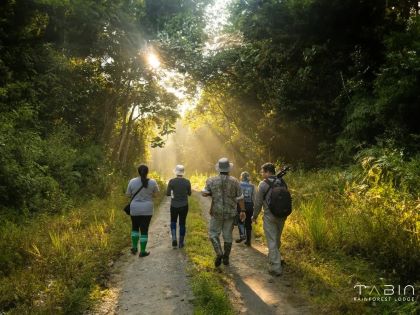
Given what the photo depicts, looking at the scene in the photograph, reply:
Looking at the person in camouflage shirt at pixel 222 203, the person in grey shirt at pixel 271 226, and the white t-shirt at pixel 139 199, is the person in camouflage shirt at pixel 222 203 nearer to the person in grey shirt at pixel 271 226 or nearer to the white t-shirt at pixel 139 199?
the person in grey shirt at pixel 271 226

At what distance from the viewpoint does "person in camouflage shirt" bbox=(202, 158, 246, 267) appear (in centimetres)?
861

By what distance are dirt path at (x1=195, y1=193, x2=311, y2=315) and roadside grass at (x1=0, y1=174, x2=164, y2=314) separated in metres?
2.60

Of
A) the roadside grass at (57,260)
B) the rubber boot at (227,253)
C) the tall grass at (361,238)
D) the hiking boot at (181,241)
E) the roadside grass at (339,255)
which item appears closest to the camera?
the roadside grass at (339,255)

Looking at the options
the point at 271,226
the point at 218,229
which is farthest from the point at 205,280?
the point at 271,226

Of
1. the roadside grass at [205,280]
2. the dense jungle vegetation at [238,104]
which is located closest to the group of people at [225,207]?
the roadside grass at [205,280]

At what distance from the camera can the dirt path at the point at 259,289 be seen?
6.59 metres

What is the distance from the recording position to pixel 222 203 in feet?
28.3

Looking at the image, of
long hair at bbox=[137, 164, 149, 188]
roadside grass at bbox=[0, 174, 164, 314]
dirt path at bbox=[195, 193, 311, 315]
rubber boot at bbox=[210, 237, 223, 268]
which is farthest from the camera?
long hair at bbox=[137, 164, 149, 188]

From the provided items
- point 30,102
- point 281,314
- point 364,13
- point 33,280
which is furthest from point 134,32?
point 281,314

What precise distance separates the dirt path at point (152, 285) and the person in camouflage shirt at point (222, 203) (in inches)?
41.9

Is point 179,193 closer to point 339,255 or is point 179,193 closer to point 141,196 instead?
point 141,196

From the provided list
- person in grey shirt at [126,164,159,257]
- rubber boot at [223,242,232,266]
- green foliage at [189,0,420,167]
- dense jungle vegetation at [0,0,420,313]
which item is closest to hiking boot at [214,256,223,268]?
rubber boot at [223,242,232,266]

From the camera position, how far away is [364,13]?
1489 cm

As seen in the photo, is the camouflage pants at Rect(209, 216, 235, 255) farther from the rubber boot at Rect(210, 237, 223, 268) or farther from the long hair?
the long hair
